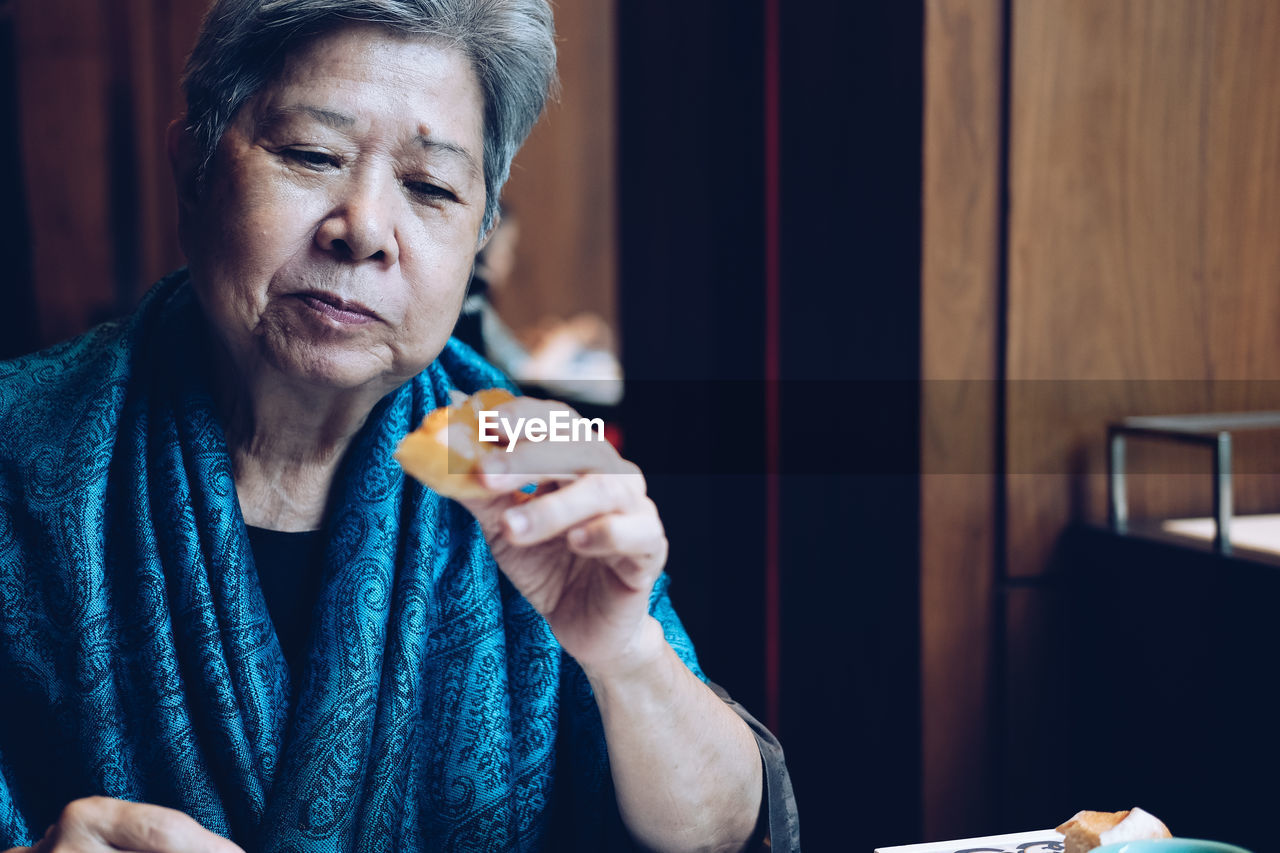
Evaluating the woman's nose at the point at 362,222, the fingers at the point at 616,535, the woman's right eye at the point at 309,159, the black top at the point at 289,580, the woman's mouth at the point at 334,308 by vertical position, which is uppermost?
the woman's right eye at the point at 309,159

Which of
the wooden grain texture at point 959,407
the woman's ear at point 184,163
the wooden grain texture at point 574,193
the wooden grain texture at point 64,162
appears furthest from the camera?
the wooden grain texture at point 574,193

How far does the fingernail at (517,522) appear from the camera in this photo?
804 mm

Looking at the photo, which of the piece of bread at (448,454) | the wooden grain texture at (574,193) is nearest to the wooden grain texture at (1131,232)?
the piece of bread at (448,454)

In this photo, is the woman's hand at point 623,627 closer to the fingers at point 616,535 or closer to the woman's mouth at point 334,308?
the fingers at point 616,535

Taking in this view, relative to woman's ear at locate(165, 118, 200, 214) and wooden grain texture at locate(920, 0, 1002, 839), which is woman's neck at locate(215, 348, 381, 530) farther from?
wooden grain texture at locate(920, 0, 1002, 839)

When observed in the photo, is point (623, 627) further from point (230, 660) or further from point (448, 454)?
point (230, 660)

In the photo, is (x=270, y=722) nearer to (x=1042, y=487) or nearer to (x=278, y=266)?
(x=278, y=266)

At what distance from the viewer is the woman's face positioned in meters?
1.10

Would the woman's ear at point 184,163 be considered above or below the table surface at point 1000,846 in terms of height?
above

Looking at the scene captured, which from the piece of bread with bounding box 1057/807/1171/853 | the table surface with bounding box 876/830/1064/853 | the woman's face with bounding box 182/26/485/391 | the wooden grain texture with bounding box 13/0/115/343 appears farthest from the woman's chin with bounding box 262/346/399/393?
the wooden grain texture with bounding box 13/0/115/343

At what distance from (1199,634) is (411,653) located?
48.0 inches

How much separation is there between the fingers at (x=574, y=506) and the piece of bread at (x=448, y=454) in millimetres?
34

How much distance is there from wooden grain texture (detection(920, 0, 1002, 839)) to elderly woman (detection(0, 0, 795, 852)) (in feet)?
2.46

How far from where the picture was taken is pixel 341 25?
3.66 ft
